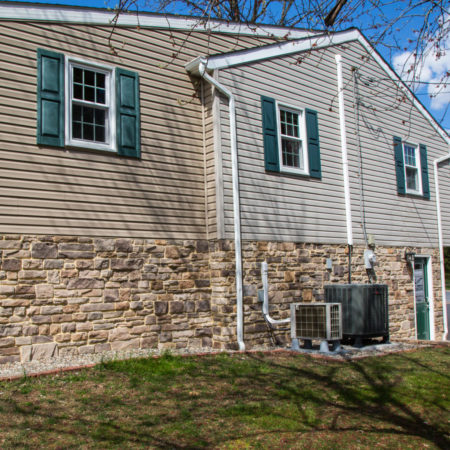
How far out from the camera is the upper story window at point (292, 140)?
10.5m

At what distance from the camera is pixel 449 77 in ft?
18.1

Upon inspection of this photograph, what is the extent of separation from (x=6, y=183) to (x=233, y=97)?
13.6 feet

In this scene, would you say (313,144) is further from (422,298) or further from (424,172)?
(422,298)

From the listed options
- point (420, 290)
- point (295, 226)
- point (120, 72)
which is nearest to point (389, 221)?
point (420, 290)

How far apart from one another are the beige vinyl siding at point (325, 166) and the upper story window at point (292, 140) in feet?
0.69

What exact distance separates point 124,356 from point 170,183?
2.95 metres

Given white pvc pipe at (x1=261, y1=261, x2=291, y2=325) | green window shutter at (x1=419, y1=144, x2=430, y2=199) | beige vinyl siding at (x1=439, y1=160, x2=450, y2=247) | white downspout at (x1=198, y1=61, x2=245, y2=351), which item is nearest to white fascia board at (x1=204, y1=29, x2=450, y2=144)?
white downspout at (x1=198, y1=61, x2=245, y2=351)

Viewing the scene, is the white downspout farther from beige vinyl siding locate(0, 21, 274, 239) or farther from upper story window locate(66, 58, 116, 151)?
upper story window locate(66, 58, 116, 151)

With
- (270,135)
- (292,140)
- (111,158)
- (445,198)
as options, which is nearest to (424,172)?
(445,198)

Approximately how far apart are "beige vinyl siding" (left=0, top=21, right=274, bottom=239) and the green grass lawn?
229 cm

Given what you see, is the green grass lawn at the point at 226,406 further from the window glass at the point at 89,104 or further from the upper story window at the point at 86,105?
the window glass at the point at 89,104

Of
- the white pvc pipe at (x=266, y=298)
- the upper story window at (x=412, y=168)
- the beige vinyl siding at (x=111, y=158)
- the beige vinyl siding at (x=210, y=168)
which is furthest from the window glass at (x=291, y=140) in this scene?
the upper story window at (x=412, y=168)

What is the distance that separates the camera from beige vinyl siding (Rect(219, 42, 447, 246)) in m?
9.66

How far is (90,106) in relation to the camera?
823 cm
